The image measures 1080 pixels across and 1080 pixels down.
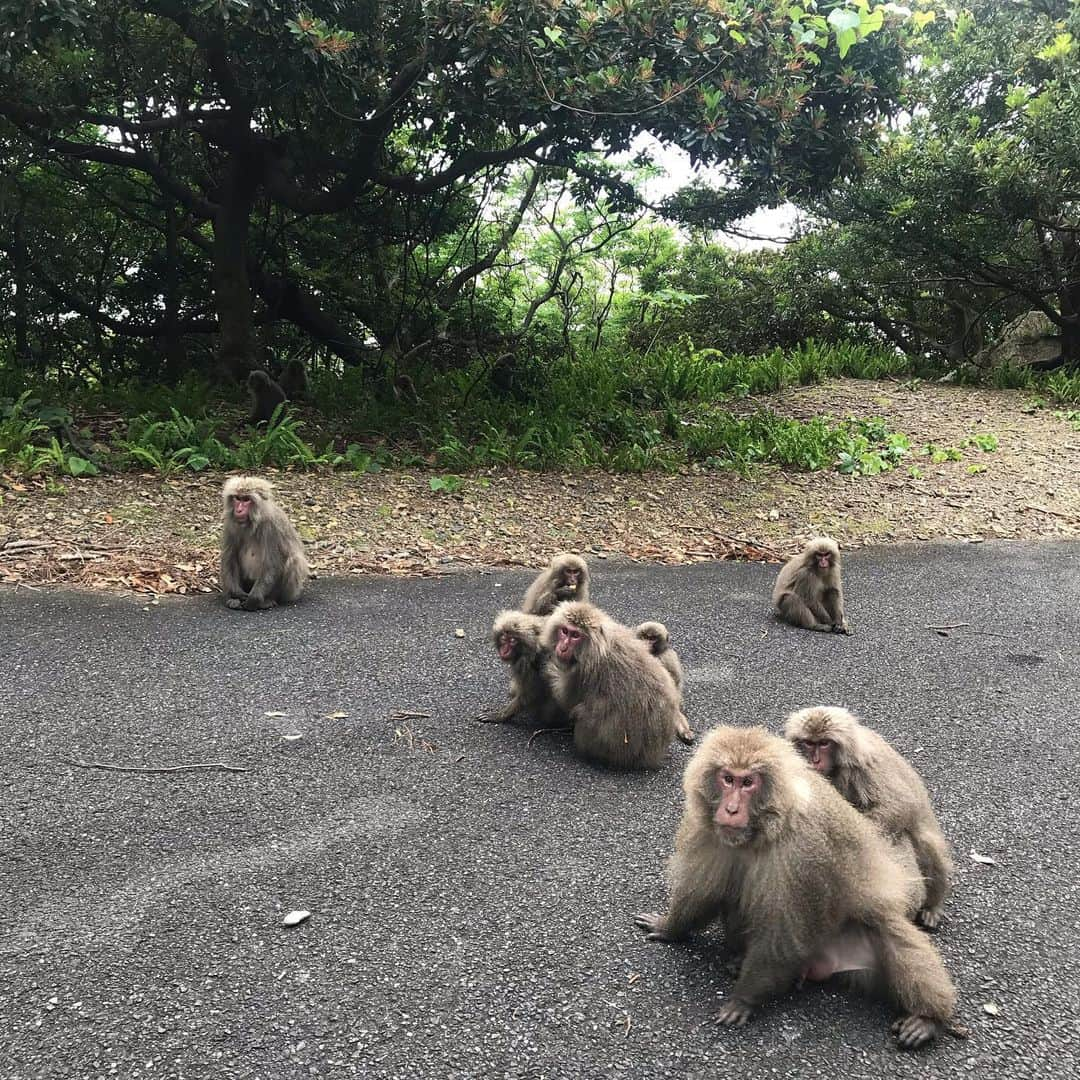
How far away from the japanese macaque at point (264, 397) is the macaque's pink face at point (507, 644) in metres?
6.26

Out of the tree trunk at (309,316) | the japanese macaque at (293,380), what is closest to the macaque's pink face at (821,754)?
the japanese macaque at (293,380)

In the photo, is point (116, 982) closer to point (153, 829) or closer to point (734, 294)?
point (153, 829)

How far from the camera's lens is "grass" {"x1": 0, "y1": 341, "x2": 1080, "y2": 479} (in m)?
8.28

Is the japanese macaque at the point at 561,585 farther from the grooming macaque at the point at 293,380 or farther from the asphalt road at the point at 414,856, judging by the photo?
the grooming macaque at the point at 293,380

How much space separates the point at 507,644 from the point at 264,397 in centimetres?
645

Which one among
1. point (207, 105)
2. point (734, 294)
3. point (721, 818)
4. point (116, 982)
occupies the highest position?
point (207, 105)

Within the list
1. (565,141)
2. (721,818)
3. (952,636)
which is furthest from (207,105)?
(721,818)

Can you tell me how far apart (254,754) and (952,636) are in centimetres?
465

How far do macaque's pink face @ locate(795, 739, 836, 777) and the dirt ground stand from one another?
14.2ft

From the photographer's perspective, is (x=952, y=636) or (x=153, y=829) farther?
(x=952, y=636)

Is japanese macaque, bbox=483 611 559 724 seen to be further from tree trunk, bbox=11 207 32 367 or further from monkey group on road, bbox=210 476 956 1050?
tree trunk, bbox=11 207 32 367

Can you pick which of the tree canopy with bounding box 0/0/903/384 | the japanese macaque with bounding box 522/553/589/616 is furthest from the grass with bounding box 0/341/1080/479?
the japanese macaque with bounding box 522/553/589/616

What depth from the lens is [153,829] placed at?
332cm

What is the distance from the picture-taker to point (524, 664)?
4.24 m
